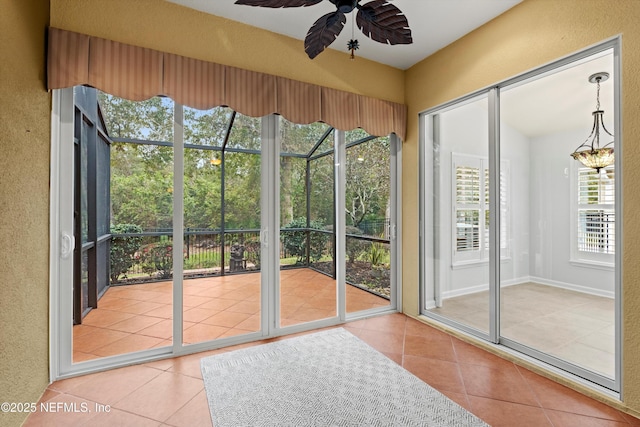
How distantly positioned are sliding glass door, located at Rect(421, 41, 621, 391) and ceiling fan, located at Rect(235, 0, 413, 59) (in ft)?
4.88

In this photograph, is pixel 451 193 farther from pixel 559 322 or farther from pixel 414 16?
pixel 414 16

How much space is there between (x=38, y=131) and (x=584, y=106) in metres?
3.87

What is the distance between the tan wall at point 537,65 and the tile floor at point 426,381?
0.43 meters

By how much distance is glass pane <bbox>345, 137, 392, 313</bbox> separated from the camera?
362 cm

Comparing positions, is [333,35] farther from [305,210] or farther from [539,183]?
[539,183]

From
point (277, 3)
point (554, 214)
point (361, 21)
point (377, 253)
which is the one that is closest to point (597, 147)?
point (554, 214)

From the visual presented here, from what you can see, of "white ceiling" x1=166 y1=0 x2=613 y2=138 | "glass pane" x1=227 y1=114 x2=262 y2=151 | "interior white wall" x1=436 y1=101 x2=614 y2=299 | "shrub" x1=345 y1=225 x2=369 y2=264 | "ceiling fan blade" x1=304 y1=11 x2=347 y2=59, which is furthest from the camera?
"shrub" x1=345 y1=225 x2=369 y2=264

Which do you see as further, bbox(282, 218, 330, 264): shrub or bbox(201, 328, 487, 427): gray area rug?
bbox(282, 218, 330, 264): shrub

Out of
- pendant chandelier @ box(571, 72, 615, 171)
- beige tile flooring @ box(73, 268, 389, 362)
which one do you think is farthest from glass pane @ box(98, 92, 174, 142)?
pendant chandelier @ box(571, 72, 615, 171)

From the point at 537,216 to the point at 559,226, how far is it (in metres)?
0.17

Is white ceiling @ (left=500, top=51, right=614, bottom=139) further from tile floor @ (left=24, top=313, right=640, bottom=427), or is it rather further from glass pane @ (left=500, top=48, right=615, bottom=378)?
tile floor @ (left=24, top=313, right=640, bottom=427)

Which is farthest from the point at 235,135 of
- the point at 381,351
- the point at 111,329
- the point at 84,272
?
the point at 381,351

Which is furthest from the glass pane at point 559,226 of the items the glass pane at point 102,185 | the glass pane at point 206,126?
the glass pane at point 102,185

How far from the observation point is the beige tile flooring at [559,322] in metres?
2.20
